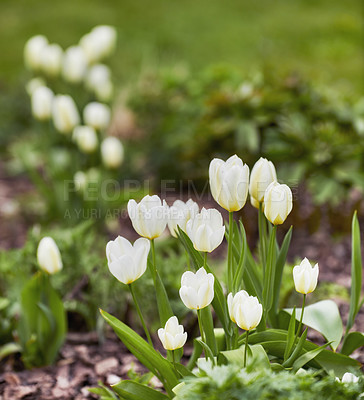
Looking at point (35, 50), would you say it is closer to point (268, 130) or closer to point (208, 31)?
point (268, 130)

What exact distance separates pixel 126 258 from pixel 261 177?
49cm

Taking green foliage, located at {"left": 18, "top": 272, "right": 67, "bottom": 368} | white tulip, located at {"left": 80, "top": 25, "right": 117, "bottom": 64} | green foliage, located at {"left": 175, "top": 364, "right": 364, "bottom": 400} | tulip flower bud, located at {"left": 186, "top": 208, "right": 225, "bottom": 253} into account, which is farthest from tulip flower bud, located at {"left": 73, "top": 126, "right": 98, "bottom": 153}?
green foliage, located at {"left": 175, "top": 364, "right": 364, "bottom": 400}

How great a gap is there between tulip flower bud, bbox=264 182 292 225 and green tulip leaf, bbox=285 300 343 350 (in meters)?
0.45

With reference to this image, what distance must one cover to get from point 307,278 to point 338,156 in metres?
1.85

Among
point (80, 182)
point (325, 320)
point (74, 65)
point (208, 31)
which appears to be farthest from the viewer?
point (208, 31)

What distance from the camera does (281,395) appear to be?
4.53 ft

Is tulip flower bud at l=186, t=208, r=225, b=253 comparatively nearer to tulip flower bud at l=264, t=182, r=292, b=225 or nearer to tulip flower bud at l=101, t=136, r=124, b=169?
tulip flower bud at l=264, t=182, r=292, b=225

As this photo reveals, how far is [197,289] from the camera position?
151cm

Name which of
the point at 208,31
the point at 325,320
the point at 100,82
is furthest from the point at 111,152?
the point at 208,31

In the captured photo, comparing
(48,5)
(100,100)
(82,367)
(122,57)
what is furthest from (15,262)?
(48,5)

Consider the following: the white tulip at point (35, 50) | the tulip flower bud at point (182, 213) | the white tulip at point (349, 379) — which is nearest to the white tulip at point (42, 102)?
the white tulip at point (35, 50)

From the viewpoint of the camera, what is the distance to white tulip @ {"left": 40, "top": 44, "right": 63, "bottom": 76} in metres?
3.84

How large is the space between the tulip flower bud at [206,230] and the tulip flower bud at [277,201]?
155mm

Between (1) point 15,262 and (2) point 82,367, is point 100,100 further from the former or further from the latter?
(2) point 82,367
